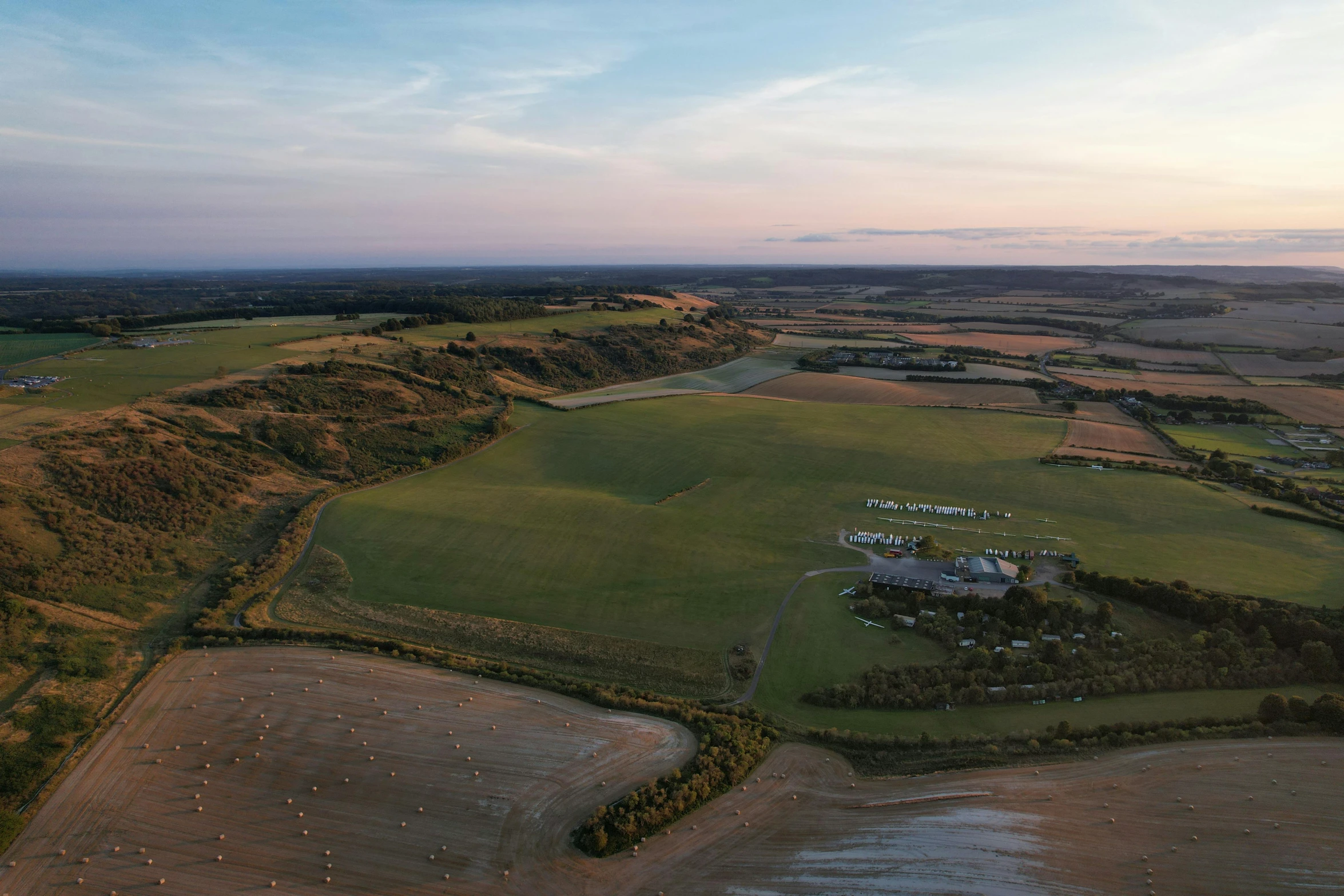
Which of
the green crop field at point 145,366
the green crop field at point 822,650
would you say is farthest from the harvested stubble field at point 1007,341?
the green crop field at point 145,366

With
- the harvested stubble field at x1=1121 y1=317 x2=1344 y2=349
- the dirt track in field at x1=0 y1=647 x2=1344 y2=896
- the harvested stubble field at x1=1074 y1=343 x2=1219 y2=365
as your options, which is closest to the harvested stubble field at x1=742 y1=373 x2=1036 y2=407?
the harvested stubble field at x1=1074 y1=343 x2=1219 y2=365

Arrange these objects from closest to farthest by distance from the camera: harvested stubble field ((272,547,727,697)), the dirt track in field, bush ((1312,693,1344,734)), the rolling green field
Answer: the dirt track in field
bush ((1312,693,1344,734))
harvested stubble field ((272,547,727,697))
the rolling green field

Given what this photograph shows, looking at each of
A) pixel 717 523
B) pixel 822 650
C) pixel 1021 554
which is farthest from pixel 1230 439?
pixel 822 650

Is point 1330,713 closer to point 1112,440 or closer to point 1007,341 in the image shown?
point 1112,440

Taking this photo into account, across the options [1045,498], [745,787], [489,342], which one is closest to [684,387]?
[489,342]

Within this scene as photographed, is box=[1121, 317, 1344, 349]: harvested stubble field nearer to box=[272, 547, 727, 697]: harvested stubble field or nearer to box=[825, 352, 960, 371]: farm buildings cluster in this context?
box=[825, 352, 960, 371]: farm buildings cluster

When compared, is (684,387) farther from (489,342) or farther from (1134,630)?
(1134,630)
